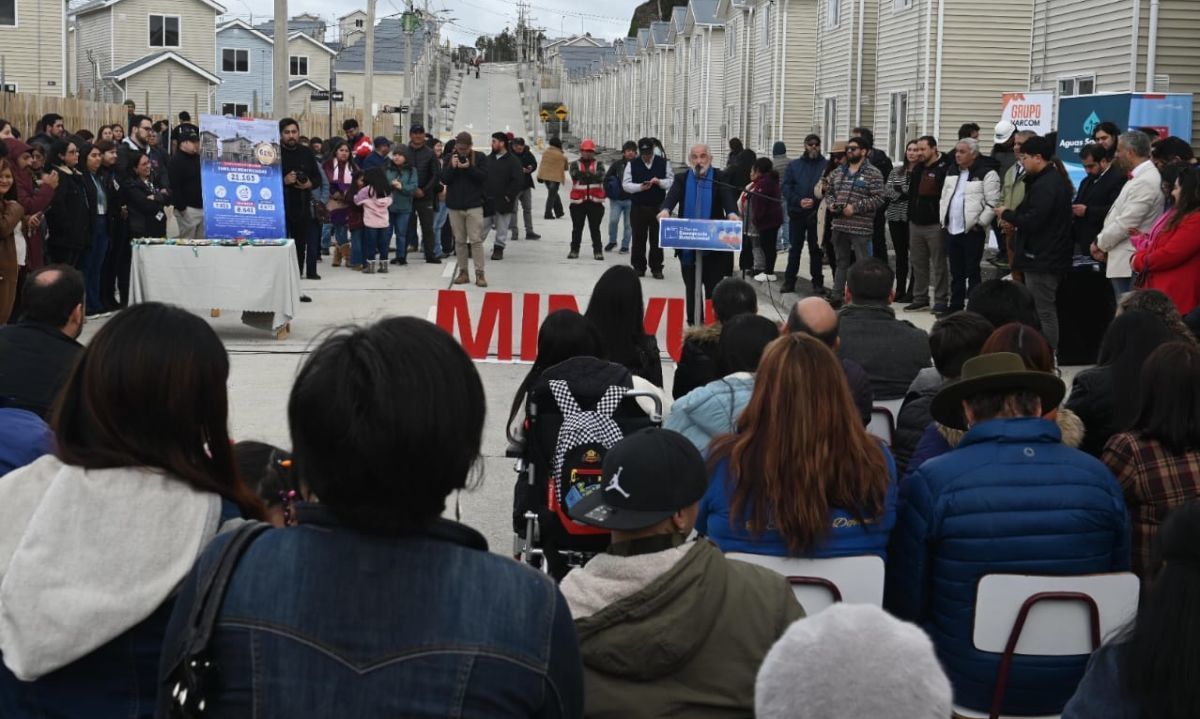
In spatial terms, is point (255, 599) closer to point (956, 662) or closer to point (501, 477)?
point (956, 662)

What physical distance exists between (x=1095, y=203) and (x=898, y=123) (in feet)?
57.9

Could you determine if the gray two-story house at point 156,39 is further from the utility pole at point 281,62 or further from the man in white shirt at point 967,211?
the man in white shirt at point 967,211

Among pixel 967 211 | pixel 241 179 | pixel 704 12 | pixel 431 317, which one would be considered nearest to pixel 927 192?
pixel 967 211

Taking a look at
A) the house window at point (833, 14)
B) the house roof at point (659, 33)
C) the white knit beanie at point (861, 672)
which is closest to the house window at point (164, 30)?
the house roof at point (659, 33)

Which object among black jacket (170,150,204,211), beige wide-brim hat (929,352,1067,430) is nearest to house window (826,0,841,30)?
black jacket (170,150,204,211)

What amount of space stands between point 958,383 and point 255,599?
2.89m

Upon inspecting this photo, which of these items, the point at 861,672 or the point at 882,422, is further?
the point at 882,422

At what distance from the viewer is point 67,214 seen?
1462 centimetres

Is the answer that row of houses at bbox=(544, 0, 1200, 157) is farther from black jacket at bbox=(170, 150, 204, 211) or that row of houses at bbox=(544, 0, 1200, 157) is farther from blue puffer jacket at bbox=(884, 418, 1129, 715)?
blue puffer jacket at bbox=(884, 418, 1129, 715)

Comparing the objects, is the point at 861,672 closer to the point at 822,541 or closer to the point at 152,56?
the point at 822,541

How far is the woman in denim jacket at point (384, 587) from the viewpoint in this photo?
7.53ft

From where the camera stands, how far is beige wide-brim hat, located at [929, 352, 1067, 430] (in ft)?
15.1

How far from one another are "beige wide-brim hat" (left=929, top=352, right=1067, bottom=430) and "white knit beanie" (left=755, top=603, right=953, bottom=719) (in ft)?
8.89

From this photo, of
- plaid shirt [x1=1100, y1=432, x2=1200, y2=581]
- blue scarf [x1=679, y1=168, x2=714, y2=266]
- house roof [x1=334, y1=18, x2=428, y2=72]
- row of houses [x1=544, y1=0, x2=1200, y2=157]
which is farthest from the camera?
house roof [x1=334, y1=18, x2=428, y2=72]
